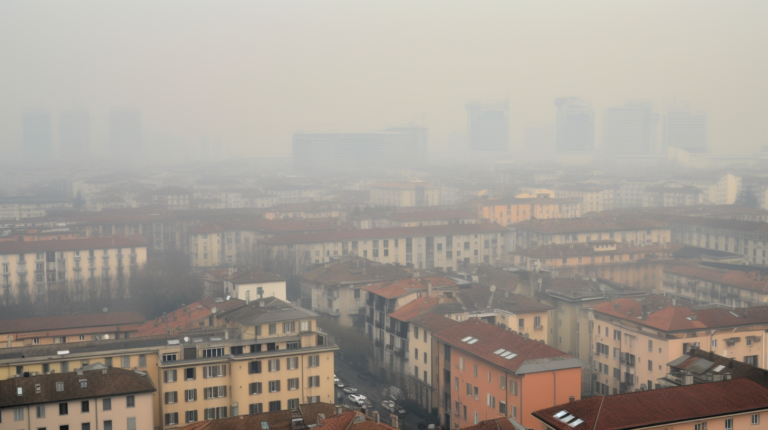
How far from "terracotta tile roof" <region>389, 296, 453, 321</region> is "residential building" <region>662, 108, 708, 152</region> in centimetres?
9830

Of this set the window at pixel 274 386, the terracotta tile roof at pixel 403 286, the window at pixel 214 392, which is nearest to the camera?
the window at pixel 214 392

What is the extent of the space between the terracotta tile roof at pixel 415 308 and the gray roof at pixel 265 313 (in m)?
2.31

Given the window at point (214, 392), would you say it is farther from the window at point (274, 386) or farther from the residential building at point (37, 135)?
the residential building at point (37, 135)

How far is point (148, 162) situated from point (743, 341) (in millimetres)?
99945

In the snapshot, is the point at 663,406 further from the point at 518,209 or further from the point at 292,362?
the point at 518,209

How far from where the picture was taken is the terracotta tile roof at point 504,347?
11.1 meters

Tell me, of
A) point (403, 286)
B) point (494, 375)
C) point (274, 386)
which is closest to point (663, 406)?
point (494, 375)

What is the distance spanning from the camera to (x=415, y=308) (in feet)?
50.4

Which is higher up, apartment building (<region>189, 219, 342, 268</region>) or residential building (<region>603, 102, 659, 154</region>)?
residential building (<region>603, 102, 659, 154</region>)

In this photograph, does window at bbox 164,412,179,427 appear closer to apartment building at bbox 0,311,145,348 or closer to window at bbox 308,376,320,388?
window at bbox 308,376,320,388

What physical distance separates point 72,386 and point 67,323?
5.72 m

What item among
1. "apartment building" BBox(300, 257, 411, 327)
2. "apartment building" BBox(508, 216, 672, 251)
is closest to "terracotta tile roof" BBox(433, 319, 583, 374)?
"apartment building" BBox(300, 257, 411, 327)

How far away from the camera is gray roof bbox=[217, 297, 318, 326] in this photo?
501 inches

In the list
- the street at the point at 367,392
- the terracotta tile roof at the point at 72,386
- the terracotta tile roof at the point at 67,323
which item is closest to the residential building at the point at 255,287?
the street at the point at 367,392
